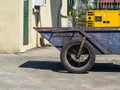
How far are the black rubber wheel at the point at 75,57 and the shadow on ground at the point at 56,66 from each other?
0.39m

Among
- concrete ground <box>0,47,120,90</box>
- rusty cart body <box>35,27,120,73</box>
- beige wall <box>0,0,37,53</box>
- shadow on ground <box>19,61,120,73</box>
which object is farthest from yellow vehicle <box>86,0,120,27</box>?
rusty cart body <box>35,27,120,73</box>

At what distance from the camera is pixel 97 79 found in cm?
1083

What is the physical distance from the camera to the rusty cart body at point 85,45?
1154cm

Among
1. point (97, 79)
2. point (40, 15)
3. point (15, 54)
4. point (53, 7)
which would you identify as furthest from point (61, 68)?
point (53, 7)

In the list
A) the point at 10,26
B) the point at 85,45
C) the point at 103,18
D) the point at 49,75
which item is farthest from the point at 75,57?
the point at 10,26

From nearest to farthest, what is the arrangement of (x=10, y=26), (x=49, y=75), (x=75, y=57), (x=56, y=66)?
(x=49, y=75) → (x=75, y=57) → (x=56, y=66) → (x=10, y=26)

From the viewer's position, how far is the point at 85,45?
37.9 feet

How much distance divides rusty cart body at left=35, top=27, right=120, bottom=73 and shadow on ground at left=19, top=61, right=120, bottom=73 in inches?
19.4

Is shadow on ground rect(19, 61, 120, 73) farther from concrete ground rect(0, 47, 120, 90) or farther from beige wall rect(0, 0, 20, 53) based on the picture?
beige wall rect(0, 0, 20, 53)

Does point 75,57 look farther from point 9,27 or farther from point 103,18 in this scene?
point 9,27

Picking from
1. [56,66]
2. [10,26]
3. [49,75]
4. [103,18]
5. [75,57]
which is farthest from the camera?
[10,26]

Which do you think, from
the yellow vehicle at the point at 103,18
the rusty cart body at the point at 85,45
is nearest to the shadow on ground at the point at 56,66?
the rusty cart body at the point at 85,45

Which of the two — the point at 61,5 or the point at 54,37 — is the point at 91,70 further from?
the point at 61,5

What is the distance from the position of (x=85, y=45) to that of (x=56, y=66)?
151 centimetres
